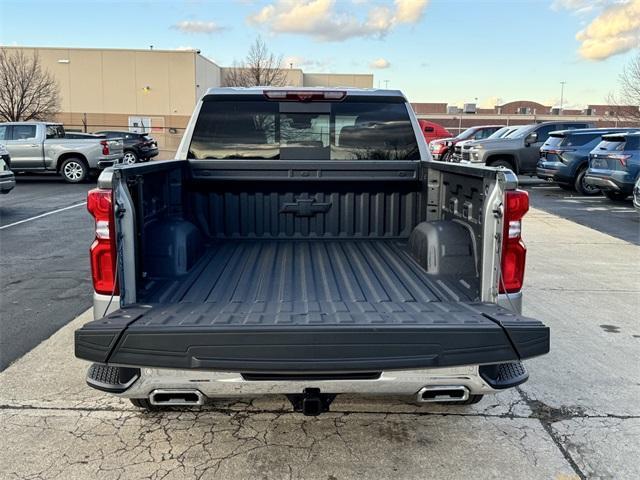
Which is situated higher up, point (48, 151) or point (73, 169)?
point (48, 151)

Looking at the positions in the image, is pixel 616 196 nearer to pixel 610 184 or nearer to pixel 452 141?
pixel 610 184

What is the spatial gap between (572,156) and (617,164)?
298cm

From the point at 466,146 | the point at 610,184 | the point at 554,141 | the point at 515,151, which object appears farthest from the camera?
the point at 466,146

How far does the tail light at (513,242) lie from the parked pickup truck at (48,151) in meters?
16.1

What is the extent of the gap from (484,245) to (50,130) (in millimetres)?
17739

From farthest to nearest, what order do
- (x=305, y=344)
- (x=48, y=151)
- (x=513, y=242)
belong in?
(x=48, y=151) < (x=513, y=242) < (x=305, y=344)

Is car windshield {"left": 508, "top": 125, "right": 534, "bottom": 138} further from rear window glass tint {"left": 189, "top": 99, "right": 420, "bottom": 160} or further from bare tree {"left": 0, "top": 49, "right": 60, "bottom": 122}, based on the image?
bare tree {"left": 0, "top": 49, "right": 60, "bottom": 122}

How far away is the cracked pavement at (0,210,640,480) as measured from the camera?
10.1 feet

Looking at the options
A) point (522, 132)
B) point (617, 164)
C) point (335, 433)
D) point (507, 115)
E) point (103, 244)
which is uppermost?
point (507, 115)

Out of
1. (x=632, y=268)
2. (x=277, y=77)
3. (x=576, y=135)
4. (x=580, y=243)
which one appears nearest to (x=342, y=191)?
(x=632, y=268)

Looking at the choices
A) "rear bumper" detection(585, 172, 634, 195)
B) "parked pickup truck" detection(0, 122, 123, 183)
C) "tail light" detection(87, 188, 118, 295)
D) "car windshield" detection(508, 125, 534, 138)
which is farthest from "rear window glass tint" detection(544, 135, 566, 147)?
"tail light" detection(87, 188, 118, 295)

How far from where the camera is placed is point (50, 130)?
17828 millimetres

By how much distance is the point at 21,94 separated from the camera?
30.7 meters

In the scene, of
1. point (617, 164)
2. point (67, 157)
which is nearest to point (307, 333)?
point (617, 164)
